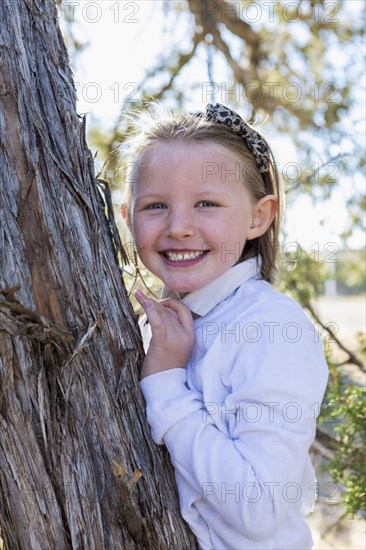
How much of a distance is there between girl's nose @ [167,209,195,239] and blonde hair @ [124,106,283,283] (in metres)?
0.21

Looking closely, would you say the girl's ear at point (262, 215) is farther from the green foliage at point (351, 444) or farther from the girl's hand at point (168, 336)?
the green foliage at point (351, 444)

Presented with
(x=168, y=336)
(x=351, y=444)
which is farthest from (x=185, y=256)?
(x=351, y=444)

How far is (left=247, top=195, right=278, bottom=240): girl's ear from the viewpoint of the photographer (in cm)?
208

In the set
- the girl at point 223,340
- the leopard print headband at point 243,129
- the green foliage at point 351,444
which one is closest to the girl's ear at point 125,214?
the girl at point 223,340

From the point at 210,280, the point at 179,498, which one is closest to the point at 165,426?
the point at 179,498

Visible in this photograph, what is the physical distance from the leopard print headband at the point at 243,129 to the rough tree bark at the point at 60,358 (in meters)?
0.49

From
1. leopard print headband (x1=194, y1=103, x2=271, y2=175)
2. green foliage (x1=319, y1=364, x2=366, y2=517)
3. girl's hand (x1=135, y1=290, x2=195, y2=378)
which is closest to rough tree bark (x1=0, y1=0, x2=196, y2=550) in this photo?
girl's hand (x1=135, y1=290, x2=195, y2=378)

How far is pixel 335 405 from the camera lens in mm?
3020

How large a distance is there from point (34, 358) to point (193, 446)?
1.30 feet

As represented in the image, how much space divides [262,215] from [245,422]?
2.44ft

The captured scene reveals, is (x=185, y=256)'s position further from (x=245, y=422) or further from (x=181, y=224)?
(x=245, y=422)

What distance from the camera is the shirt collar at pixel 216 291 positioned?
75.2 inches

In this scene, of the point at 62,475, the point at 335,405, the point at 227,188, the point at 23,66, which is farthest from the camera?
the point at 335,405

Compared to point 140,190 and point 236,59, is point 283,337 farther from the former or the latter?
point 236,59
